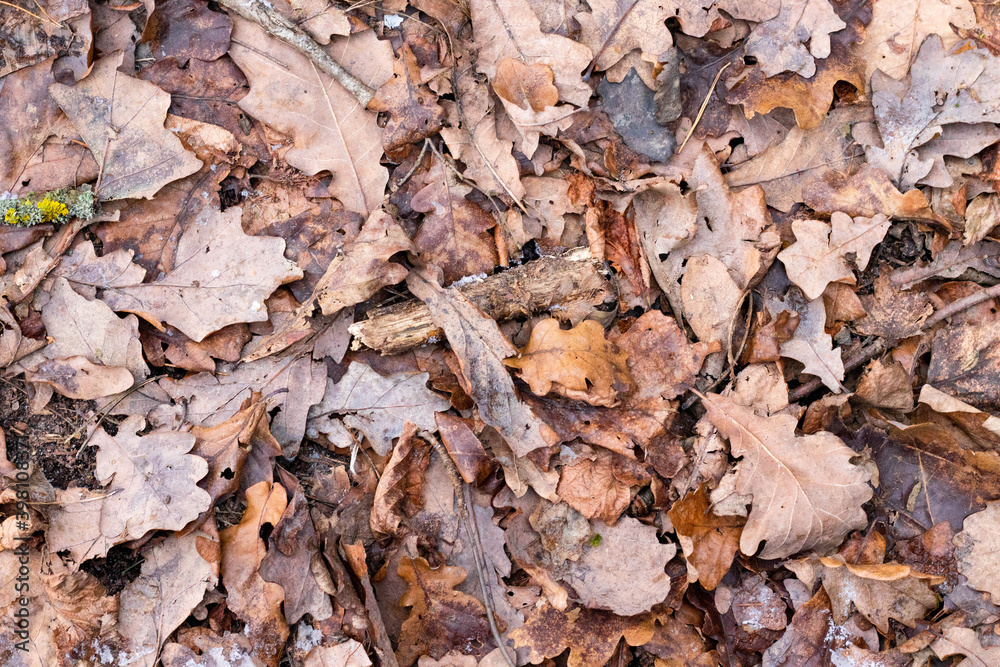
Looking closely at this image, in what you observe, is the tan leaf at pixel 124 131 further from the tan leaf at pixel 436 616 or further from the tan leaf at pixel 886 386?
the tan leaf at pixel 886 386

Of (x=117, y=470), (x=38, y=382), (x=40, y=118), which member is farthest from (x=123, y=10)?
(x=117, y=470)

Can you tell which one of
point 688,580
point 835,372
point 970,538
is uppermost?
point 835,372

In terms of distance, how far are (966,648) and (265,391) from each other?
10.4ft

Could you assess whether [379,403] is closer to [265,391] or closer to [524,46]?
[265,391]

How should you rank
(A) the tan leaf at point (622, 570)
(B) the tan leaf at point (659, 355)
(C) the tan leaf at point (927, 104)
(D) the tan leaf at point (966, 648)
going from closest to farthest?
(D) the tan leaf at point (966, 648) → (A) the tan leaf at point (622, 570) → (B) the tan leaf at point (659, 355) → (C) the tan leaf at point (927, 104)

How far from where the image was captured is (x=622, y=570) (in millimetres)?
2639

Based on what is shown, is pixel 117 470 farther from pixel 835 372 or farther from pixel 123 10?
pixel 835 372

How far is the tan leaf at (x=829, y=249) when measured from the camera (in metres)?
2.79

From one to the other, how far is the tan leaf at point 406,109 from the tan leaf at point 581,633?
2.24 meters

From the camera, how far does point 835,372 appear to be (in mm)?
2754

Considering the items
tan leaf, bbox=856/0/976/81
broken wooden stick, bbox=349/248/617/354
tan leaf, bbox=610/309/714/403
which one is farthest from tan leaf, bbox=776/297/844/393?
tan leaf, bbox=856/0/976/81

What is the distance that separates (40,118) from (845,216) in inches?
150

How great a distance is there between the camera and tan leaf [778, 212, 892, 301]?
2.79 m

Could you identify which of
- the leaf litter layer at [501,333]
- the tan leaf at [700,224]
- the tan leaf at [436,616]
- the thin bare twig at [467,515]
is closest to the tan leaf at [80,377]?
the leaf litter layer at [501,333]
